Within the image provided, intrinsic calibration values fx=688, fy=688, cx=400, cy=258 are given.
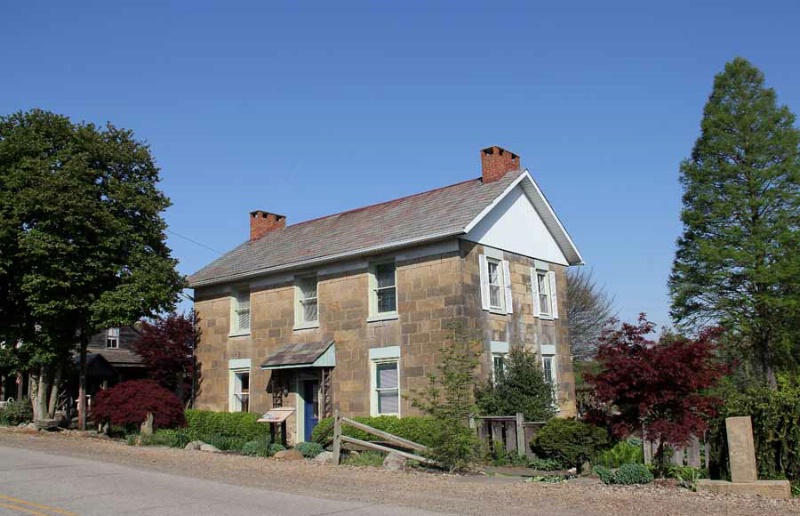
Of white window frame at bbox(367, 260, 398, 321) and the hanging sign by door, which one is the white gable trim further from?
the hanging sign by door

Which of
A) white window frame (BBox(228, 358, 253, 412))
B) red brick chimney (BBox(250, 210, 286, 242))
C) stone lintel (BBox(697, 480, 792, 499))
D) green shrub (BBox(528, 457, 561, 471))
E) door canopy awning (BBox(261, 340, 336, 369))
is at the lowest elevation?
green shrub (BBox(528, 457, 561, 471))

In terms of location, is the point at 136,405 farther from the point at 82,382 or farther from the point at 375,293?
the point at 375,293

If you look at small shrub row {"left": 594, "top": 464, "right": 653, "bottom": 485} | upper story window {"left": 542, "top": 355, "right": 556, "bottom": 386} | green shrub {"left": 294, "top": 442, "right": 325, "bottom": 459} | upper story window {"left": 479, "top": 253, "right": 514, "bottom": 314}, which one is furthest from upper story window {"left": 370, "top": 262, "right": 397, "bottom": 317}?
small shrub row {"left": 594, "top": 464, "right": 653, "bottom": 485}

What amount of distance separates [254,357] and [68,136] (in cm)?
1029

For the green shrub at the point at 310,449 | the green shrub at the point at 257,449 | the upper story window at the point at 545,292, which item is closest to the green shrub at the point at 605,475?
the green shrub at the point at 310,449

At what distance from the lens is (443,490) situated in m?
12.4

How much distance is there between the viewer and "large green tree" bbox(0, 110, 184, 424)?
22672 millimetres

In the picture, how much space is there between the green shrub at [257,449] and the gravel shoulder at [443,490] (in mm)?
1050

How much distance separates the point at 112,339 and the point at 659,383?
33751 millimetres

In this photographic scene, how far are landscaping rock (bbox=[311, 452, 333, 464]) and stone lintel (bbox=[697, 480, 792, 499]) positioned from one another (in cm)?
897

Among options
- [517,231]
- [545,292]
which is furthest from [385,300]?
[545,292]

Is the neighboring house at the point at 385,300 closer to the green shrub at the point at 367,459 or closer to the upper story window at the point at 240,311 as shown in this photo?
the upper story window at the point at 240,311

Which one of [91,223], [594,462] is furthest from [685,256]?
[91,223]

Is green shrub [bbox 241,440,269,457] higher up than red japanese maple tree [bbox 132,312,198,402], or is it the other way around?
red japanese maple tree [bbox 132,312,198,402]
